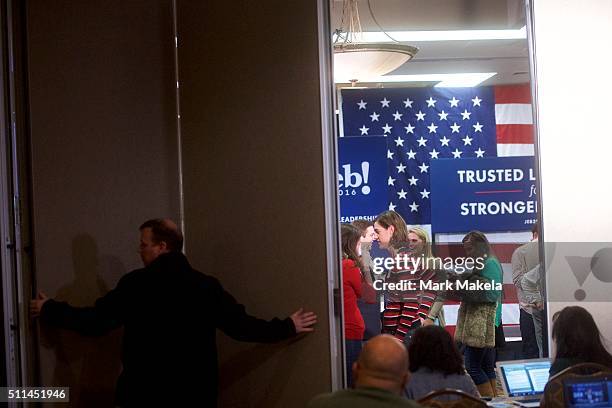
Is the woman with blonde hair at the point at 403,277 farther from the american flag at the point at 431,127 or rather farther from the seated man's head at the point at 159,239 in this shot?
the seated man's head at the point at 159,239

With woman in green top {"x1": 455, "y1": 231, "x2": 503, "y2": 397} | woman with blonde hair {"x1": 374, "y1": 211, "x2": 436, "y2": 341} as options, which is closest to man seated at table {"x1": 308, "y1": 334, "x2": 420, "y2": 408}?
woman with blonde hair {"x1": 374, "y1": 211, "x2": 436, "y2": 341}

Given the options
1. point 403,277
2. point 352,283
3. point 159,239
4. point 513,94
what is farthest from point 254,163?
point 513,94

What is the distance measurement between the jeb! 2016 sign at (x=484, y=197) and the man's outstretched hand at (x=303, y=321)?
1271 mm

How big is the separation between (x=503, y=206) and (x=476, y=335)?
89 cm

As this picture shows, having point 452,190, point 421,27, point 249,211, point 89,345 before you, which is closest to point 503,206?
point 452,190

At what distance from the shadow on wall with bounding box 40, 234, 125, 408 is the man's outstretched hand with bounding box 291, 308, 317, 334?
0.99m

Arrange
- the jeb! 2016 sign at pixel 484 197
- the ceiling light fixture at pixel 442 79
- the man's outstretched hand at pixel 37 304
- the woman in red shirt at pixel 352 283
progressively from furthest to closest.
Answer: the ceiling light fixture at pixel 442 79, the jeb! 2016 sign at pixel 484 197, the woman in red shirt at pixel 352 283, the man's outstretched hand at pixel 37 304

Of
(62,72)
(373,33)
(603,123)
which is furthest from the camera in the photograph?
(373,33)

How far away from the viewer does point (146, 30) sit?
183 inches

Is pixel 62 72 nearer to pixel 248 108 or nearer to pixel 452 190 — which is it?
pixel 248 108

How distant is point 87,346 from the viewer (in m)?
4.55

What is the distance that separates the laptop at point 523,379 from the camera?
4.92 m

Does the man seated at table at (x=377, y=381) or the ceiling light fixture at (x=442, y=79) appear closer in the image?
the man seated at table at (x=377, y=381)

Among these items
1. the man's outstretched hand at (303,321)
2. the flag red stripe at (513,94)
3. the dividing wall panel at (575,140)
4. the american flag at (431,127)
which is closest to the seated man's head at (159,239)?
the man's outstretched hand at (303,321)
